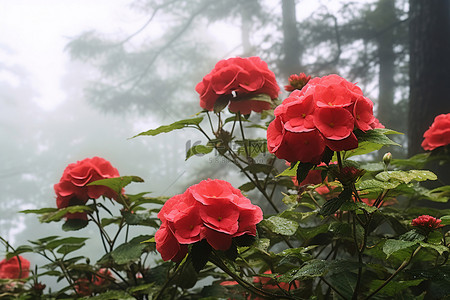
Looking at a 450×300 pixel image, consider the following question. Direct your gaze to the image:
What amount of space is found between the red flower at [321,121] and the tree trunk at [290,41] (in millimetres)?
1501

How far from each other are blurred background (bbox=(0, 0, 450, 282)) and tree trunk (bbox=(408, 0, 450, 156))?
0.15 meters

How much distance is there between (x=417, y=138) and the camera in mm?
1428

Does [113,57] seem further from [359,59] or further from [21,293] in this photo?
[21,293]

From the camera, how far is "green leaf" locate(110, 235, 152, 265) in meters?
0.75

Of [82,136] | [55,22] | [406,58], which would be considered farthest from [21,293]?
[55,22]

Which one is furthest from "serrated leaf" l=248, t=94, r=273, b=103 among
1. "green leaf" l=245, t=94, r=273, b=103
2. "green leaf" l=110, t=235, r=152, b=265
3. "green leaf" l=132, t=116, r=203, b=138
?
"green leaf" l=110, t=235, r=152, b=265

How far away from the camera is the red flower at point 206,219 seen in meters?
0.44

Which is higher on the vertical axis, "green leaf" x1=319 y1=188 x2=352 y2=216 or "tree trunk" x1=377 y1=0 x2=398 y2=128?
Result: "tree trunk" x1=377 y1=0 x2=398 y2=128

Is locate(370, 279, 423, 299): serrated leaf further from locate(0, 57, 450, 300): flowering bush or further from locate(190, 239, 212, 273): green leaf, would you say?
locate(190, 239, 212, 273): green leaf

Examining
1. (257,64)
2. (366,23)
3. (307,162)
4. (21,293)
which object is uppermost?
(366,23)

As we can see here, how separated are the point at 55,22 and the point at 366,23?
195cm

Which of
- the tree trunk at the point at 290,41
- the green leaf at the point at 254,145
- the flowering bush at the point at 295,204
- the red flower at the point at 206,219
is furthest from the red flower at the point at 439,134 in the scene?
the tree trunk at the point at 290,41

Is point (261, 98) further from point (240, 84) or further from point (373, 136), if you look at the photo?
point (373, 136)

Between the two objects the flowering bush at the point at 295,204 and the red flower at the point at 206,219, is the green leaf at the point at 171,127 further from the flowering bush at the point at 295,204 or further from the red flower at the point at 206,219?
the red flower at the point at 206,219
